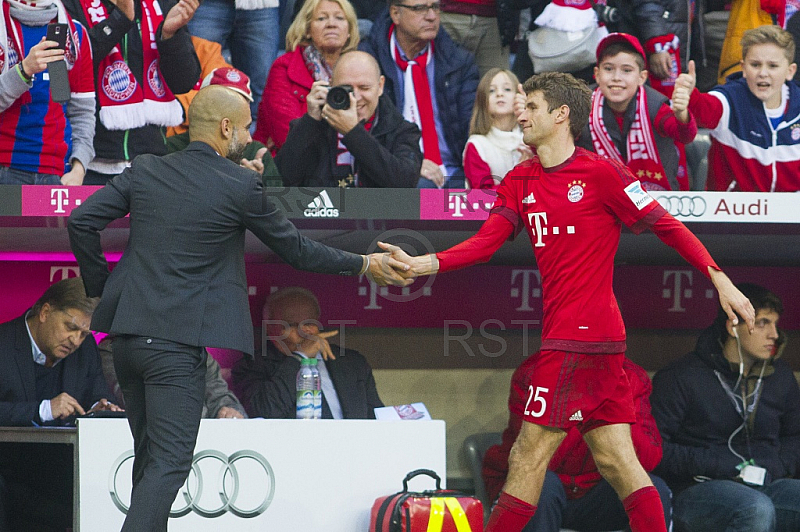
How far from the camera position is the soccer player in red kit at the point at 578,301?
3949 mm

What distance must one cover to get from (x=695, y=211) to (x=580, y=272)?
133 centimetres

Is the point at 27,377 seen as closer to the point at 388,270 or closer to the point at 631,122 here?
the point at 388,270

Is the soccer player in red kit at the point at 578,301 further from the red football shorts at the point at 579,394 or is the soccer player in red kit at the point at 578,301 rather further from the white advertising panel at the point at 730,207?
the white advertising panel at the point at 730,207

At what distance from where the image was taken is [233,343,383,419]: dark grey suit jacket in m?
5.38

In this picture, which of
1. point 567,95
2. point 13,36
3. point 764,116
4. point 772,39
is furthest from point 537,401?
point 13,36

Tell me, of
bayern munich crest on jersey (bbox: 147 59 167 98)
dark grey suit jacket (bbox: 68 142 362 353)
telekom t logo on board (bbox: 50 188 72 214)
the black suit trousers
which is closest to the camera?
the black suit trousers

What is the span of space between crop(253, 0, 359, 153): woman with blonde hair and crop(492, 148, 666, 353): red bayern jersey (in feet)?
7.44

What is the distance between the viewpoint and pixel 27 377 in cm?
520

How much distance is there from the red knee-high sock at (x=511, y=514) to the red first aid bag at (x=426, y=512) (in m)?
0.56

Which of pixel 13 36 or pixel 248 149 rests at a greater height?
pixel 13 36

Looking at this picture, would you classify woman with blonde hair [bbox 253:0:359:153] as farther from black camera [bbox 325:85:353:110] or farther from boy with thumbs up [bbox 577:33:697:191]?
boy with thumbs up [bbox 577:33:697:191]

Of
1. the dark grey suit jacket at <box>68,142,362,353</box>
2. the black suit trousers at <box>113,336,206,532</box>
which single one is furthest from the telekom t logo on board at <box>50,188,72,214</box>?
the black suit trousers at <box>113,336,206,532</box>

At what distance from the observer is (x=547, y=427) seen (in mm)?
3975

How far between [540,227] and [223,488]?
1.90 meters
